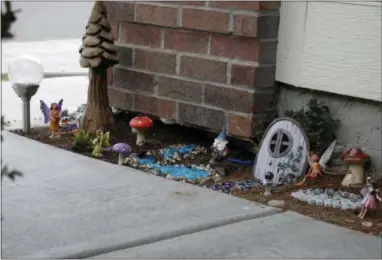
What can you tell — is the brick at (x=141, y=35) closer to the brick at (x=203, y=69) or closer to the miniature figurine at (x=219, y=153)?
the brick at (x=203, y=69)

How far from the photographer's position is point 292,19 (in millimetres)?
5047

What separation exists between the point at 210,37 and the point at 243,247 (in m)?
2.03

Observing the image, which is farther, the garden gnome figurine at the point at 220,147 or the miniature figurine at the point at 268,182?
the garden gnome figurine at the point at 220,147

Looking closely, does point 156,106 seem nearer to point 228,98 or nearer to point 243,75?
point 228,98

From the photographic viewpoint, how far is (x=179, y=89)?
564 centimetres

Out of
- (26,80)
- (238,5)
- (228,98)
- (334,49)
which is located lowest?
(26,80)

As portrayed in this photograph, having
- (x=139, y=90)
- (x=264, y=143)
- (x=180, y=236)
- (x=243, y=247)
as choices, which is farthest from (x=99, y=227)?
(x=139, y=90)

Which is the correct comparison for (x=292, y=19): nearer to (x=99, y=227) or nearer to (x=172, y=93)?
(x=172, y=93)

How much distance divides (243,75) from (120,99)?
54.5 inches

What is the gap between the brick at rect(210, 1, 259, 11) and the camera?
5.00 m

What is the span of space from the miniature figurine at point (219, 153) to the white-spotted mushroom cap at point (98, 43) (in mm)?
1135

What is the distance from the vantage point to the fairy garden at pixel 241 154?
436cm

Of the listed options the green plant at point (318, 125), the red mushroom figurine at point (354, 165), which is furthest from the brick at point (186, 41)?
the red mushroom figurine at point (354, 165)

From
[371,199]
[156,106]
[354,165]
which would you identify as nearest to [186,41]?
[156,106]
